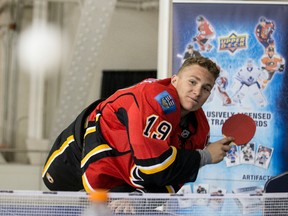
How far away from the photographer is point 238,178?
4.03 metres

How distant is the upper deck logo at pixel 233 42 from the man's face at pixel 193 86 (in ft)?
5.93

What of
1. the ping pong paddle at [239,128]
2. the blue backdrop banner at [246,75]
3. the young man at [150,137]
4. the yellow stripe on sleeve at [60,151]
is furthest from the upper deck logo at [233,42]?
the yellow stripe on sleeve at [60,151]

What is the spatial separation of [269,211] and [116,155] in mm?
560

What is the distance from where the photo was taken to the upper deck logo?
13.3 ft

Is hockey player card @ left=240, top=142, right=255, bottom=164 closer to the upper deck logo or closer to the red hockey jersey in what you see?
the upper deck logo

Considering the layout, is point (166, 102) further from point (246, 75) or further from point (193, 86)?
→ point (246, 75)

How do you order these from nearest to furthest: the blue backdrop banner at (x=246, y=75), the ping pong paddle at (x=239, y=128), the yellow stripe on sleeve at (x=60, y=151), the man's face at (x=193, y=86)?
the man's face at (x=193, y=86) → the yellow stripe on sleeve at (x=60, y=151) → the ping pong paddle at (x=239, y=128) → the blue backdrop banner at (x=246, y=75)

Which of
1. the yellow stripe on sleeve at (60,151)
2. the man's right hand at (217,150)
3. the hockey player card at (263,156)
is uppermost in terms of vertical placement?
the man's right hand at (217,150)

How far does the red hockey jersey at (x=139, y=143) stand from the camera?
210cm

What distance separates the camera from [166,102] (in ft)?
7.06

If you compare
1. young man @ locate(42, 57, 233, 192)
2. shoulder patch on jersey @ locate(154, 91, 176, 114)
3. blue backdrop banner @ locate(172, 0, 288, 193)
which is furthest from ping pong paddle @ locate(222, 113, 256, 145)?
blue backdrop banner @ locate(172, 0, 288, 193)

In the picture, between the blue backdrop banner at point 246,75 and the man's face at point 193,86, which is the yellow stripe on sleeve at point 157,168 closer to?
the man's face at point 193,86

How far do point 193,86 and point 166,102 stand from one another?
14cm

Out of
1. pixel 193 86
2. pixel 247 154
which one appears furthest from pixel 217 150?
pixel 247 154
